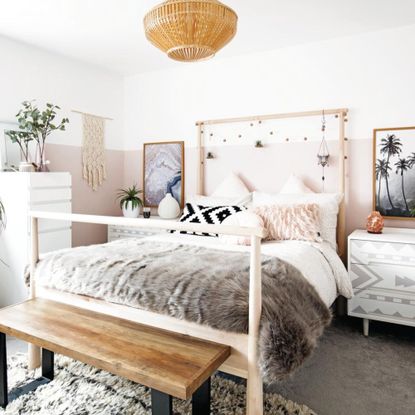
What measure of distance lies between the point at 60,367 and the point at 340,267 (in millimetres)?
1980

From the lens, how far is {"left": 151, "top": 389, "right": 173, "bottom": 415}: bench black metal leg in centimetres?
132

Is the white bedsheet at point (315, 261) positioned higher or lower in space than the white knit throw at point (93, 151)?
lower

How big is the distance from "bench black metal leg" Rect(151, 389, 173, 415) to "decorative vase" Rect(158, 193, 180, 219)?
8.67 ft

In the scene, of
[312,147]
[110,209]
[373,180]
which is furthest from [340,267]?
[110,209]

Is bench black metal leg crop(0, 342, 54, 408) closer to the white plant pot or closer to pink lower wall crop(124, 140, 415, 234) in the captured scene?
the white plant pot

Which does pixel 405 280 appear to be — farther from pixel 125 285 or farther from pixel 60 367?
pixel 60 367

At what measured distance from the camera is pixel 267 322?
1.45 m

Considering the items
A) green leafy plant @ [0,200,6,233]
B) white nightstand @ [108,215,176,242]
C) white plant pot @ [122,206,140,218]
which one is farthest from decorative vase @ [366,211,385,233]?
green leafy plant @ [0,200,6,233]

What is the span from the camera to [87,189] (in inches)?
159

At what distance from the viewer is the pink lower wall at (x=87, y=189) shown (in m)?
3.73

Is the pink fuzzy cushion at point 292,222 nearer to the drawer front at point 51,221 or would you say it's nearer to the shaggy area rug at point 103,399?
the shaggy area rug at point 103,399

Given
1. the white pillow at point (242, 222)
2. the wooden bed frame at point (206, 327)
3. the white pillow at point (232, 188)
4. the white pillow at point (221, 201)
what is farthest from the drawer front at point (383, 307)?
the wooden bed frame at point (206, 327)

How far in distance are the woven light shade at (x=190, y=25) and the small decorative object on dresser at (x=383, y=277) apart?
1.76 m

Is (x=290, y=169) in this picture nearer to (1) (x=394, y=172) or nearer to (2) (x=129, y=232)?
(1) (x=394, y=172)
